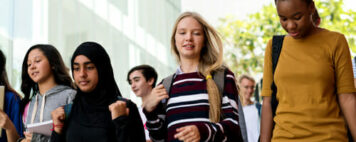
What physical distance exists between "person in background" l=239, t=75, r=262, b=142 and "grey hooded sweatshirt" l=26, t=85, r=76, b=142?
2.62 meters

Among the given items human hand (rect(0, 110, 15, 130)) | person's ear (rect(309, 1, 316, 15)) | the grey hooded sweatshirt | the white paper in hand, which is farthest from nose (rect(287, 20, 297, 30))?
human hand (rect(0, 110, 15, 130))

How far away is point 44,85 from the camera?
3711 millimetres

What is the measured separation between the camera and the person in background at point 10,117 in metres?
3.54

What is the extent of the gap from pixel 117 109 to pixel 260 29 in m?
11.6

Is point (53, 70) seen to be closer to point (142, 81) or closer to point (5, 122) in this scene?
point (5, 122)

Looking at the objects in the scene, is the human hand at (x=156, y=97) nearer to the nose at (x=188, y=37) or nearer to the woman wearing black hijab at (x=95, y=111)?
the woman wearing black hijab at (x=95, y=111)

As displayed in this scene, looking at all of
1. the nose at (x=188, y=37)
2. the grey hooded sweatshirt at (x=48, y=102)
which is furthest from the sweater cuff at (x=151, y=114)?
the grey hooded sweatshirt at (x=48, y=102)

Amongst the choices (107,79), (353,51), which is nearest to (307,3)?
(107,79)

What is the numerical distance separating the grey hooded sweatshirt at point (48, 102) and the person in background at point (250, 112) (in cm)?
262

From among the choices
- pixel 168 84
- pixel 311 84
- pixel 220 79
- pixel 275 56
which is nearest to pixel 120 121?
pixel 168 84

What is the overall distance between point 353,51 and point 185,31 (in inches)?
398

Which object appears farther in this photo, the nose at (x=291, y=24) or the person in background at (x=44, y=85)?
the person in background at (x=44, y=85)

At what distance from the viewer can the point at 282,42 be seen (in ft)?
8.80

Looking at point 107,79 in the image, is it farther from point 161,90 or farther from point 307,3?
point 307,3
